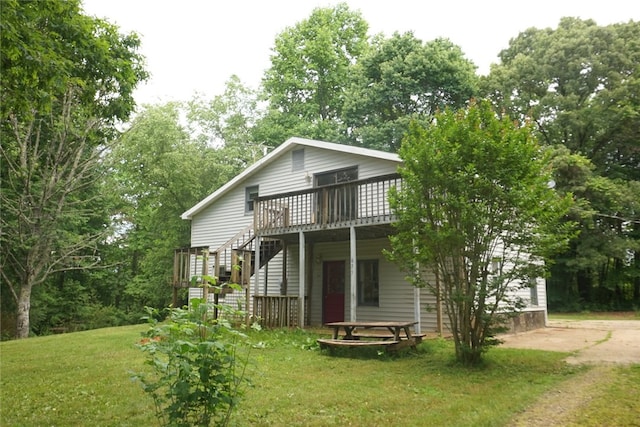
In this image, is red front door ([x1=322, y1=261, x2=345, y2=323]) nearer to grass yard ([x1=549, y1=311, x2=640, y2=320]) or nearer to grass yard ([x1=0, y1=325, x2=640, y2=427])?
grass yard ([x1=0, y1=325, x2=640, y2=427])

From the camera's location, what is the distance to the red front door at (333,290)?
49.1ft

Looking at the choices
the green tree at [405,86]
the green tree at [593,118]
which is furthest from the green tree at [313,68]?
the green tree at [593,118]

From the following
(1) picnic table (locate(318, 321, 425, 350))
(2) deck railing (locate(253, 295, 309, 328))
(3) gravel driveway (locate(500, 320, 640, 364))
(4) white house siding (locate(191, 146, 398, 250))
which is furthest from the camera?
(4) white house siding (locate(191, 146, 398, 250))

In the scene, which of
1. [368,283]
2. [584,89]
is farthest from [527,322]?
[584,89]

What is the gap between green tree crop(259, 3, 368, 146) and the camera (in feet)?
108

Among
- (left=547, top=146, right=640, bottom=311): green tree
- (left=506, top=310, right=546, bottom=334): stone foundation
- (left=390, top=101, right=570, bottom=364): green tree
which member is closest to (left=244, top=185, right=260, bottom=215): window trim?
(left=506, top=310, right=546, bottom=334): stone foundation

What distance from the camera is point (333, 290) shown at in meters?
15.2

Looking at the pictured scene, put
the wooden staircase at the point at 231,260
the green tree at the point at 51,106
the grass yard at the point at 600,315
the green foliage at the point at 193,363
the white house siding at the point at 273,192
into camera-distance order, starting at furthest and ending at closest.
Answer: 1. the grass yard at the point at 600,315
2. the white house siding at the point at 273,192
3. the wooden staircase at the point at 231,260
4. the green tree at the point at 51,106
5. the green foliage at the point at 193,363

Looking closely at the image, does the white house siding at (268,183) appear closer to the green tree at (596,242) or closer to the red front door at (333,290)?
the red front door at (333,290)

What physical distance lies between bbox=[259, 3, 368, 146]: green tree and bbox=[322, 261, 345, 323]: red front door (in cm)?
1774

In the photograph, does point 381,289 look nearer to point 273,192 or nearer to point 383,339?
point 383,339

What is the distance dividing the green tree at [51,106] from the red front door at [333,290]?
7574mm

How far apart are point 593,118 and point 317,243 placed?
17440mm

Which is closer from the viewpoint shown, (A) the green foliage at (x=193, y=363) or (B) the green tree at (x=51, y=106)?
(A) the green foliage at (x=193, y=363)
